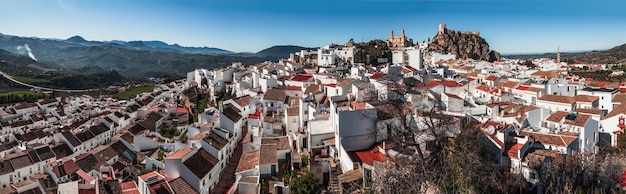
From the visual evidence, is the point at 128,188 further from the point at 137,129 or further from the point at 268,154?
the point at 137,129

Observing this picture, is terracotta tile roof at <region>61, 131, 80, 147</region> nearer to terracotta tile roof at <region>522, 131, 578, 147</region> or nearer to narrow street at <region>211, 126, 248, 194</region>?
narrow street at <region>211, 126, 248, 194</region>

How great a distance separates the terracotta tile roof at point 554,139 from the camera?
1730 cm

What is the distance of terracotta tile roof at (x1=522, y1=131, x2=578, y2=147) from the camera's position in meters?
17.3

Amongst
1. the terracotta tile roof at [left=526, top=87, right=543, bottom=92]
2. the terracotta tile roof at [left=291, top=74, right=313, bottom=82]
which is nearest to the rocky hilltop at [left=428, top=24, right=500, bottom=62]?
the terracotta tile roof at [left=526, top=87, right=543, bottom=92]

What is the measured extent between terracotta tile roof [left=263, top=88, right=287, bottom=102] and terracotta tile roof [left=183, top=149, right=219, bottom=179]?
720 cm

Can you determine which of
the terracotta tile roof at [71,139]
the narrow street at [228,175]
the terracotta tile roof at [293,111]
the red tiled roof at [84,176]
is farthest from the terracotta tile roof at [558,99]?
the terracotta tile roof at [71,139]

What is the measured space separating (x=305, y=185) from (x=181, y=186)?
5988mm

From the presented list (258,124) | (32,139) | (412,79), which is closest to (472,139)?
(258,124)

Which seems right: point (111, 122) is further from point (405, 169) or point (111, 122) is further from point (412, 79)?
point (405, 169)

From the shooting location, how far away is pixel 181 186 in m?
16.2

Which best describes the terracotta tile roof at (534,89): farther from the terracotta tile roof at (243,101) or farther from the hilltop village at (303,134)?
the terracotta tile roof at (243,101)

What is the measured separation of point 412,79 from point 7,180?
30.4 metres

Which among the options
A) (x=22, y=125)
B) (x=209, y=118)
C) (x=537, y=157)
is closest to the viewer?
(x=537, y=157)

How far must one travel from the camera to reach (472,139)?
50.0 feet
